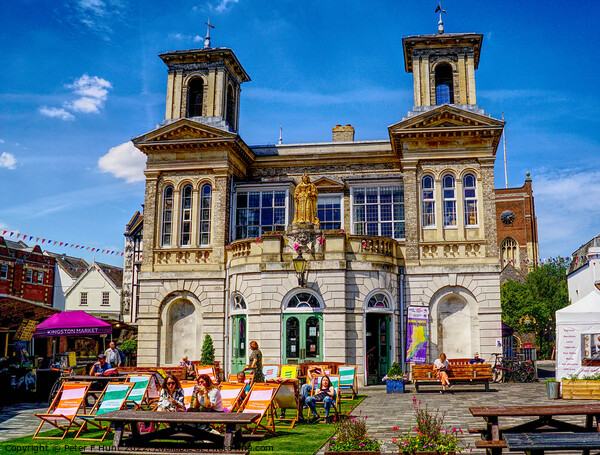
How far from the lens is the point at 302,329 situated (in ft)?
76.5

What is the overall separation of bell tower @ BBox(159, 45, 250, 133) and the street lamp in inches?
341

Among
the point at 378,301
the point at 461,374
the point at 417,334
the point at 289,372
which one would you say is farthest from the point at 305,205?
the point at 461,374

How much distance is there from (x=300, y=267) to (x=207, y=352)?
5.80 meters

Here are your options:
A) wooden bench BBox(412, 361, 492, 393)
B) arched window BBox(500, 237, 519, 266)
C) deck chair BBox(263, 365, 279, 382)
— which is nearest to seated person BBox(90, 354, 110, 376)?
deck chair BBox(263, 365, 279, 382)

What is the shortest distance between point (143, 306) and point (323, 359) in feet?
29.0

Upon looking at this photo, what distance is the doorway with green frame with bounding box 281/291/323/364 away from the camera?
23141 mm

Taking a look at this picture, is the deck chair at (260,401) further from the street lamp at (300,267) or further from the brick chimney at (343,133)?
the brick chimney at (343,133)

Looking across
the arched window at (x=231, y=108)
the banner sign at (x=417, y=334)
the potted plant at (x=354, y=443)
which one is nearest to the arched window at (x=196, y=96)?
the arched window at (x=231, y=108)

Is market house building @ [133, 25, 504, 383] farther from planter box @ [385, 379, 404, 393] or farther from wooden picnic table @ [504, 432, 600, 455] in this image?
wooden picnic table @ [504, 432, 600, 455]

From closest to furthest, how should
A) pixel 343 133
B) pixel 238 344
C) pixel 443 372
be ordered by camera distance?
pixel 443 372
pixel 238 344
pixel 343 133

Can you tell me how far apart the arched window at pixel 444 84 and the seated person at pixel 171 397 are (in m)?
20.1

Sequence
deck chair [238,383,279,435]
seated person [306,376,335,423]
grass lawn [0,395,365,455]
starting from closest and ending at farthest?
grass lawn [0,395,365,455] → deck chair [238,383,279,435] → seated person [306,376,335,423]

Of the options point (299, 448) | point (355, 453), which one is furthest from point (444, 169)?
point (355, 453)

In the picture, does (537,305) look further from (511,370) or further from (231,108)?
(231,108)
